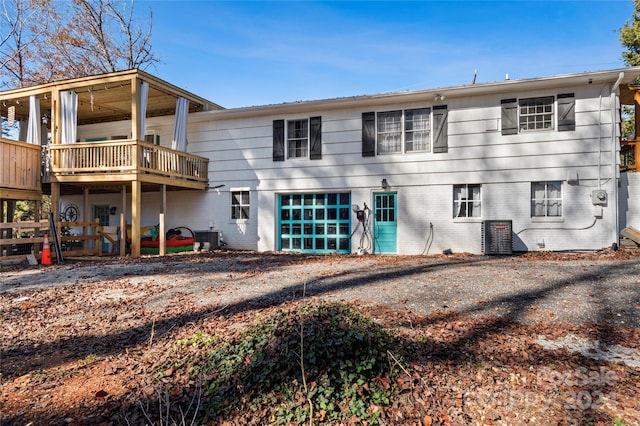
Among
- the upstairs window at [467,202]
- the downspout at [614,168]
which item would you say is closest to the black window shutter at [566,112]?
the downspout at [614,168]

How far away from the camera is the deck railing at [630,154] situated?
1038 cm

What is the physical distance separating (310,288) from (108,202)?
40.7ft

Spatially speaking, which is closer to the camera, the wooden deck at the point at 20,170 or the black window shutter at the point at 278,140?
the wooden deck at the point at 20,170

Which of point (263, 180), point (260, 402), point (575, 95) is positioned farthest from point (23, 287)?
point (575, 95)

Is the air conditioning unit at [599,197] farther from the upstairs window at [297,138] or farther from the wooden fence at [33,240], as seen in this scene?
the wooden fence at [33,240]

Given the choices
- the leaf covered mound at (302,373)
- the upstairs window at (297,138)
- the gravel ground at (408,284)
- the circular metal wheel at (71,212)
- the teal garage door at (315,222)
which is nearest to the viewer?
the leaf covered mound at (302,373)

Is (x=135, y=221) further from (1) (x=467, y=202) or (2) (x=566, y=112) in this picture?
(2) (x=566, y=112)

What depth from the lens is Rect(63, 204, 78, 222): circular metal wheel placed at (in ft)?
50.2

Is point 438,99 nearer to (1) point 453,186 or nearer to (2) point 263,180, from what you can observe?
(1) point 453,186

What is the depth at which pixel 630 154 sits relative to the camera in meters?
13.2

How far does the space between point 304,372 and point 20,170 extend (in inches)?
480

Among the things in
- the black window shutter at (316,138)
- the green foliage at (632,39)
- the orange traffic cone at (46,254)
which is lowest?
the orange traffic cone at (46,254)

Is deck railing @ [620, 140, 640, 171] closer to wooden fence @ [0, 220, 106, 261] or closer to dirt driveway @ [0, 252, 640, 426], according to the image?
dirt driveway @ [0, 252, 640, 426]

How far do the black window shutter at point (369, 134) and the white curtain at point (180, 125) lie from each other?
6.08 m
